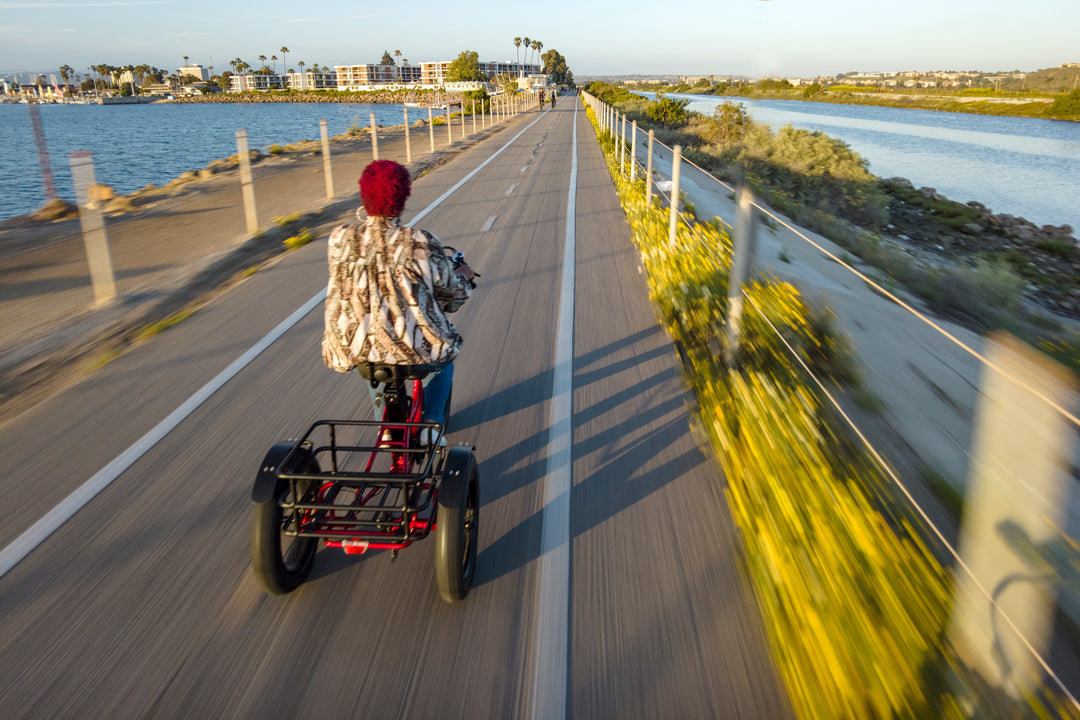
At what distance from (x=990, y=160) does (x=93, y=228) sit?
33756mm

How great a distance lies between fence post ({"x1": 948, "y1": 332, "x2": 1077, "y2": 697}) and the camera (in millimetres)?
1682

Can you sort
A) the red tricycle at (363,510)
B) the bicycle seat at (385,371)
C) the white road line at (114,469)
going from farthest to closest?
the white road line at (114,469)
the bicycle seat at (385,371)
the red tricycle at (363,510)

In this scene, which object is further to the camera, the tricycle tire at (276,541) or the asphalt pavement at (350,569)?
the tricycle tire at (276,541)

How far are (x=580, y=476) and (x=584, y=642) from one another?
1.47 m

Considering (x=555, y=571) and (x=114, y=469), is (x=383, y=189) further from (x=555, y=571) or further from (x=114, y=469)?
(x=114, y=469)

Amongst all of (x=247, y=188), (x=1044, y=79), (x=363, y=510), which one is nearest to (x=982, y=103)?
(x=1044, y=79)

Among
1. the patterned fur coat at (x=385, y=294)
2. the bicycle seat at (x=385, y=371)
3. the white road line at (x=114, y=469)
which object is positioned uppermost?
the patterned fur coat at (x=385, y=294)

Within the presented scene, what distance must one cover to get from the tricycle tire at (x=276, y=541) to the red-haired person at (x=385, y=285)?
1.86 ft

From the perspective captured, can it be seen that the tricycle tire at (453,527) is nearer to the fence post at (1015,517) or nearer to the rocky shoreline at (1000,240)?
the fence post at (1015,517)

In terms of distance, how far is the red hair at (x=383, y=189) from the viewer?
3.24 metres

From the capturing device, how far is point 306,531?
121 inches

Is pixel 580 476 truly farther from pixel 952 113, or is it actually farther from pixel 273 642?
pixel 952 113

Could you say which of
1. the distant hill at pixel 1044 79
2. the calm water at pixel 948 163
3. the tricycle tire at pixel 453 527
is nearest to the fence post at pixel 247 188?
the tricycle tire at pixel 453 527

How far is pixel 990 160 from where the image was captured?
30.2m
